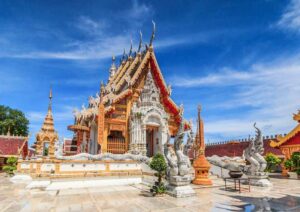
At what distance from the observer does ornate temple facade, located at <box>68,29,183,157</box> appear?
59.4 feet

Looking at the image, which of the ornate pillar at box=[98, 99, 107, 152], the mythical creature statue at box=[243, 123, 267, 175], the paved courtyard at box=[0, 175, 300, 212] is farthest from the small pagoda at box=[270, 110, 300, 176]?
the ornate pillar at box=[98, 99, 107, 152]

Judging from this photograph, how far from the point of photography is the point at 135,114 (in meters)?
18.5

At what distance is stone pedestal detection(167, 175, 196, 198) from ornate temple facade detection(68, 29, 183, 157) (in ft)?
32.0

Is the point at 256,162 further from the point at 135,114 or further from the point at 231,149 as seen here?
the point at 231,149

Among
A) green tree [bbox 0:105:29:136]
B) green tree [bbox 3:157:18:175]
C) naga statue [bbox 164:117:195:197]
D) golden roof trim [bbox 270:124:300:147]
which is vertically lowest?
green tree [bbox 3:157:18:175]

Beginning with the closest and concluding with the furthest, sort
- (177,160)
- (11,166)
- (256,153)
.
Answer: (177,160) → (256,153) → (11,166)

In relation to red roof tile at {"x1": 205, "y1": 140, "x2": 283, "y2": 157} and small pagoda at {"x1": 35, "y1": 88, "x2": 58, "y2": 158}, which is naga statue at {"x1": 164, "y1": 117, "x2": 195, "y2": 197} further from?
red roof tile at {"x1": 205, "y1": 140, "x2": 283, "y2": 157}

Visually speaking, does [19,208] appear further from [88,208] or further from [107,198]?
[107,198]

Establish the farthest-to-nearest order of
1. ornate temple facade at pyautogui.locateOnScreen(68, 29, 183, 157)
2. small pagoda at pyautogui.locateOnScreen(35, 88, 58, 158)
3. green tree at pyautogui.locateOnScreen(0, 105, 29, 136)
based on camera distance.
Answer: green tree at pyautogui.locateOnScreen(0, 105, 29, 136), ornate temple facade at pyautogui.locateOnScreen(68, 29, 183, 157), small pagoda at pyautogui.locateOnScreen(35, 88, 58, 158)

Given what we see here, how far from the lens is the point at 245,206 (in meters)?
6.23

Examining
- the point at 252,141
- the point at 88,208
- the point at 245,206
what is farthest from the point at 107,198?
the point at 252,141

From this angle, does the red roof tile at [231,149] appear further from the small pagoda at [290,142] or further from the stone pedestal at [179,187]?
the stone pedestal at [179,187]

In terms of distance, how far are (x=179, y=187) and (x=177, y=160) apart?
1.02m

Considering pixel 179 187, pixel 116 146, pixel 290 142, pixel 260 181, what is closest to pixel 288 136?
pixel 290 142
